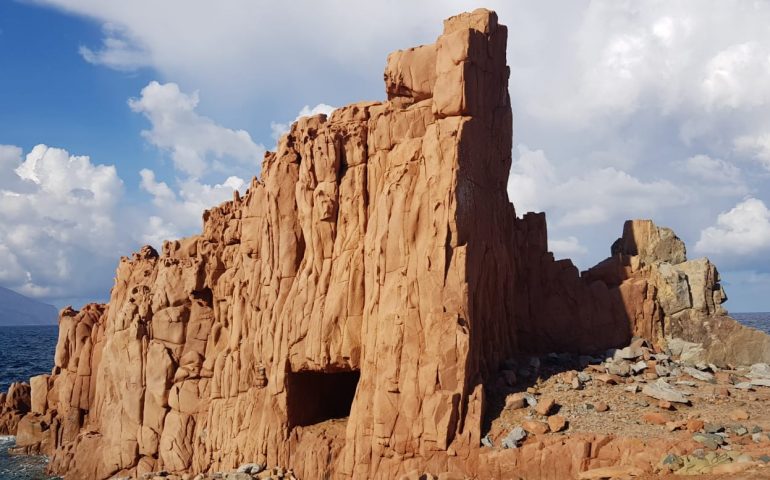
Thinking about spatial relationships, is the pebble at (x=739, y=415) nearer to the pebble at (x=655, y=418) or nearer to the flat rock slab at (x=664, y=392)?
the flat rock slab at (x=664, y=392)

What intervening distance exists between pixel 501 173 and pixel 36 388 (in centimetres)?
2640

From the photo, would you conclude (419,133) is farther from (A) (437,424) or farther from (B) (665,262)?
(B) (665,262)

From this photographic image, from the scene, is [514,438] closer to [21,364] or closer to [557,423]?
[557,423]

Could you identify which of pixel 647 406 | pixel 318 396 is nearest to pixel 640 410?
pixel 647 406

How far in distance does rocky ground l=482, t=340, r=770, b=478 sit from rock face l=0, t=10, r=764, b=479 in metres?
1.29

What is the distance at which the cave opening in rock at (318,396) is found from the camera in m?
23.6

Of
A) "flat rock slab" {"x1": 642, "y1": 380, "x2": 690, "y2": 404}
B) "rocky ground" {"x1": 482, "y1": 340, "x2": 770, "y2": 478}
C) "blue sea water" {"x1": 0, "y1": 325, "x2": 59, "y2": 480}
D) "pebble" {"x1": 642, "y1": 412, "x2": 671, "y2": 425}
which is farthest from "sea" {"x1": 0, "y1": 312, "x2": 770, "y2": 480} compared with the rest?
"flat rock slab" {"x1": 642, "y1": 380, "x2": 690, "y2": 404}

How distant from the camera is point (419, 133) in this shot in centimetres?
2259

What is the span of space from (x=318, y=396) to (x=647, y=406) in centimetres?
1177

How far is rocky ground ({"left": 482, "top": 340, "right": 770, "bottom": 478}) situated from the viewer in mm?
16938

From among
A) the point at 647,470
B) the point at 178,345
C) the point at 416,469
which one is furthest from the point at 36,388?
the point at 647,470

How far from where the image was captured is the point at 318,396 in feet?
81.7

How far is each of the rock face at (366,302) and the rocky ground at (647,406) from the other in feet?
4.25

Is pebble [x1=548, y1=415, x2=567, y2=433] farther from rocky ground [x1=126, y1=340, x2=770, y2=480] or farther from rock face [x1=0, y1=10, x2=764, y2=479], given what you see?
rock face [x1=0, y1=10, x2=764, y2=479]
